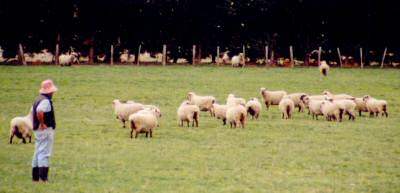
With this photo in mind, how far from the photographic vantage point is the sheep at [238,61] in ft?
212

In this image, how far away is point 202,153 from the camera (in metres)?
20.8

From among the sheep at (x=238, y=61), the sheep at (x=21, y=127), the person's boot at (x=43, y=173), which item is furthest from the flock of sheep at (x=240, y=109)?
the sheep at (x=238, y=61)

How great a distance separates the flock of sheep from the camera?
2375cm

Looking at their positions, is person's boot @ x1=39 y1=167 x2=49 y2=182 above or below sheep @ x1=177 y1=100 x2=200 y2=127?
below

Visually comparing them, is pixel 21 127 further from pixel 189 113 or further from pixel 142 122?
pixel 189 113

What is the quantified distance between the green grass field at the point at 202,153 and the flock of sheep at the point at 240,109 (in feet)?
1.17

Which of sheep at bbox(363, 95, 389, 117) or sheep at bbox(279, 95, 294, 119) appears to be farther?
sheep at bbox(363, 95, 389, 117)

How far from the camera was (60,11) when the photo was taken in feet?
226

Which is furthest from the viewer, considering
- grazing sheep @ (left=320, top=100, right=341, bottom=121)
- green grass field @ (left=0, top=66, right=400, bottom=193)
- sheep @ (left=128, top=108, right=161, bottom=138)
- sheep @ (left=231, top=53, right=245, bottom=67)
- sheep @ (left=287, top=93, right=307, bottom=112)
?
sheep @ (left=231, top=53, right=245, bottom=67)

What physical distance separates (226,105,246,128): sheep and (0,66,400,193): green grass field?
0.97 feet

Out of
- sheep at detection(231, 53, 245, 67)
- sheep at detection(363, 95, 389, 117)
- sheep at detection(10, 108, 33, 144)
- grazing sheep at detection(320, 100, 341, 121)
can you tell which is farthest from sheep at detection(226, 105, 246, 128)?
sheep at detection(231, 53, 245, 67)

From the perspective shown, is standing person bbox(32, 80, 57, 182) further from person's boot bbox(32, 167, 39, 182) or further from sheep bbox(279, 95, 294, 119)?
sheep bbox(279, 95, 294, 119)

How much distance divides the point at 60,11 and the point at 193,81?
2616 centimetres

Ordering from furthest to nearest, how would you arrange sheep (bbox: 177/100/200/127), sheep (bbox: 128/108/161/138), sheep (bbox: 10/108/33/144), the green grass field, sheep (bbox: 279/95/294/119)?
sheep (bbox: 279/95/294/119) < sheep (bbox: 177/100/200/127) < sheep (bbox: 128/108/161/138) < sheep (bbox: 10/108/33/144) < the green grass field
